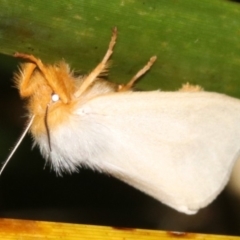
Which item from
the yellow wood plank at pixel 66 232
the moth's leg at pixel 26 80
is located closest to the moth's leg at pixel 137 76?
the moth's leg at pixel 26 80

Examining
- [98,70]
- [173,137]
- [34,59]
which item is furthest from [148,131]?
[34,59]

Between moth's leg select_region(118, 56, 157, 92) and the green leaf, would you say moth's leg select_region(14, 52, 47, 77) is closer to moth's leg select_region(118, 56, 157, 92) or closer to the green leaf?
the green leaf

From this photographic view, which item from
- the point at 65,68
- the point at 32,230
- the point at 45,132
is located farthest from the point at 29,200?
the point at 32,230

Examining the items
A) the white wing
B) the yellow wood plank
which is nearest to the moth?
the white wing

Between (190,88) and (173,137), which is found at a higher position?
(190,88)

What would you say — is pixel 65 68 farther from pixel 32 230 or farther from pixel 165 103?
pixel 32 230

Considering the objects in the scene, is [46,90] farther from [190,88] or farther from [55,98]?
[190,88]

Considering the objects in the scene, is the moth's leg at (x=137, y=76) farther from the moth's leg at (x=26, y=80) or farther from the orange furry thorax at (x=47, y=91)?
the moth's leg at (x=26, y=80)

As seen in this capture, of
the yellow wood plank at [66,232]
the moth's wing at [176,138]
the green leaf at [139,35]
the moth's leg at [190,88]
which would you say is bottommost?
the yellow wood plank at [66,232]
